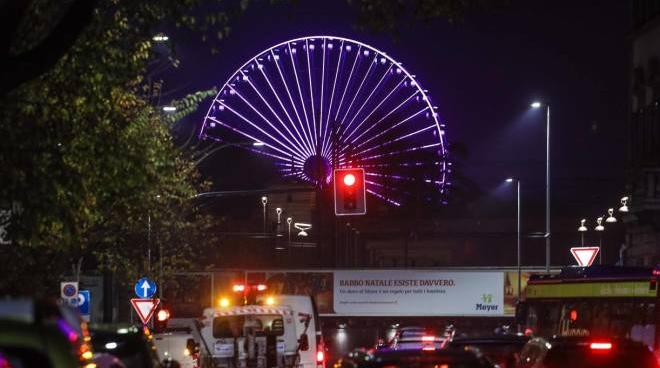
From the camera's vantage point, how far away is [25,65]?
35.7 feet

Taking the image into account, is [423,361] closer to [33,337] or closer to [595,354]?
[33,337]

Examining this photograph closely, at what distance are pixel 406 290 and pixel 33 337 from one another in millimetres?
61769

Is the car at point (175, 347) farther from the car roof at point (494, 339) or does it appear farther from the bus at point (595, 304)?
the car roof at point (494, 339)

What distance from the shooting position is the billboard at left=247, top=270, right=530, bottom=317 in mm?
64562

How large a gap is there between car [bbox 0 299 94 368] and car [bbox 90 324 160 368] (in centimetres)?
866

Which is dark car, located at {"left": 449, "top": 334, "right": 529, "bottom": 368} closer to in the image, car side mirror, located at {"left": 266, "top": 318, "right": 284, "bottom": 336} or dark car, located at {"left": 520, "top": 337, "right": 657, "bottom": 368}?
dark car, located at {"left": 520, "top": 337, "right": 657, "bottom": 368}

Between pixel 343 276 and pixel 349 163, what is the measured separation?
49.1 ft

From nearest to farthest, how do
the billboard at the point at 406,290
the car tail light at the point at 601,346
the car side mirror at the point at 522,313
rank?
the car tail light at the point at 601,346 < the car side mirror at the point at 522,313 < the billboard at the point at 406,290

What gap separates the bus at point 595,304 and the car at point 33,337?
22110 mm

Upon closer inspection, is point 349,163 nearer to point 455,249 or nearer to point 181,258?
point 181,258

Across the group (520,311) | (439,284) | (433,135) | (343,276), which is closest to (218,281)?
(343,276)

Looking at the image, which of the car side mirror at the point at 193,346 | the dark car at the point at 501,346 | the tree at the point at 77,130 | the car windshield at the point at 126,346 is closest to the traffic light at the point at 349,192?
the car side mirror at the point at 193,346

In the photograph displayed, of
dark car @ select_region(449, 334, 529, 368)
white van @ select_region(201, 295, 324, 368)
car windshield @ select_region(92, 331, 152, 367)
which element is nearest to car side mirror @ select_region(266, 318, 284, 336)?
white van @ select_region(201, 295, 324, 368)

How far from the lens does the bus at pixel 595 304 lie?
92.4ft
